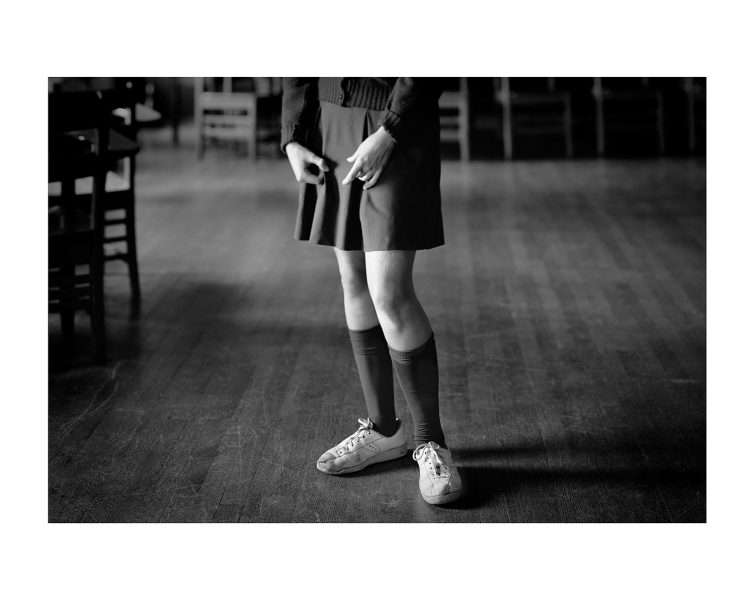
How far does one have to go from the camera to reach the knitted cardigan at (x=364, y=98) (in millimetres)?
1776

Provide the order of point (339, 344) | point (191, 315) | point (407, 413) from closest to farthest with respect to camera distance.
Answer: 1. point (407, 413)
2. point (339, 344)
3. point (191, 315)

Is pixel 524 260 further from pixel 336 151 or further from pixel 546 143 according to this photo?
pixel 546 143

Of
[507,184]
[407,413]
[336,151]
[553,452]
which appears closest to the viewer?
[336,151]

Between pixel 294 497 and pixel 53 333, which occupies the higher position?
pixel 53 333

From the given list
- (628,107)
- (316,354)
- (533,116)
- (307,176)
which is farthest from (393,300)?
(628,107)

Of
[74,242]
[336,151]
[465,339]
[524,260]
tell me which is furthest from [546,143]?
[336,151]

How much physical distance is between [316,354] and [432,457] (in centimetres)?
101

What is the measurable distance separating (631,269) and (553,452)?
204cm

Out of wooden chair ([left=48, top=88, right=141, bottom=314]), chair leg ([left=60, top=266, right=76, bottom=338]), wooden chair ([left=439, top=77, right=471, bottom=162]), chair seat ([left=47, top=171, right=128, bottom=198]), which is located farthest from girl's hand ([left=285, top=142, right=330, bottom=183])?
wooden chair ([left=439, top=77, right=471, bottom=162])

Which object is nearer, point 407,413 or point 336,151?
point 336,151

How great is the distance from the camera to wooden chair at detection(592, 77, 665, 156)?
8.23 metres

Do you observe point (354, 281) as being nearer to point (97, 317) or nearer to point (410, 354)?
point (410, 354)

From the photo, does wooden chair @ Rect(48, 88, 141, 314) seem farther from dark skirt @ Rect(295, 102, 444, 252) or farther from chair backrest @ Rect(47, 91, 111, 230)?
Answer: dark skirt @ Rect(295, 102, 444, 252)

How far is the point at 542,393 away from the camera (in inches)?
103
